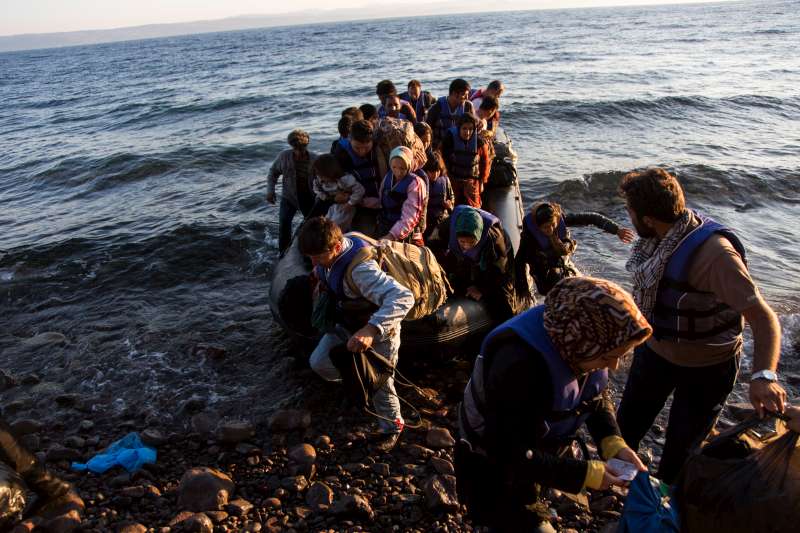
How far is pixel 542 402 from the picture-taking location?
1993 mm

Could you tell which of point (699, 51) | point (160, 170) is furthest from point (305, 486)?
point (699, 51)

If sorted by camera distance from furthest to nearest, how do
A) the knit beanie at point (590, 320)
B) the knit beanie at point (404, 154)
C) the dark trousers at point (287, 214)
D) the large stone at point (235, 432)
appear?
the dark trousers at point (287, 214) → the knit beanie at point (404, 154) → the large stone at point (235, 432) → the knit beanie at point (590, 320)

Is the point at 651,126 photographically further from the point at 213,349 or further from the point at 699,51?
the point at 699,51

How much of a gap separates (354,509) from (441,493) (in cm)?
59

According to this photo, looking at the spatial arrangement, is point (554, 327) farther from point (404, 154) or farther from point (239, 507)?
point (404, 154)

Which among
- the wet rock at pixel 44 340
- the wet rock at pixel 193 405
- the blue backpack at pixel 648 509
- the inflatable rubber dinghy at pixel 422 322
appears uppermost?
the blue backpack at pixel 648 509

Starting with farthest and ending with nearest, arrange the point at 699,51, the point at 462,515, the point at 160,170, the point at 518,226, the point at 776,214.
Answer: the point at 699,51
the point at 160,170
the point at 776,214
the point at 518,226
the point at 462,515

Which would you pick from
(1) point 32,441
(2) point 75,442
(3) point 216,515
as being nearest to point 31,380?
(1) point 32,441

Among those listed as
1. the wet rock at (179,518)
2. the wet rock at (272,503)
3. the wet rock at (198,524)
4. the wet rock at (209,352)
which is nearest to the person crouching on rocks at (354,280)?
the wet rock at (272,503)

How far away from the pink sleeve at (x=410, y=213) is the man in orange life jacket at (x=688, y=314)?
2282 mm

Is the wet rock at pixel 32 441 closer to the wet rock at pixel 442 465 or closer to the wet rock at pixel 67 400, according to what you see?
the wet rock at pixel 67 400

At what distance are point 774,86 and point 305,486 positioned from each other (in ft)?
81.1

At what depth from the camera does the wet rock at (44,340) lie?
6234 mm

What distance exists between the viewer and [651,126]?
1656 centimetres
